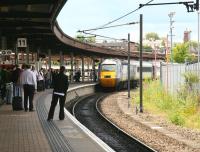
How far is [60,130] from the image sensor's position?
16.9 m

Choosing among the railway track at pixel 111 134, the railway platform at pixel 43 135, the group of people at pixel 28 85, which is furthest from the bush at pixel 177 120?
the group of people at pixel 28 85

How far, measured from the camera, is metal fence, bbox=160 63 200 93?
107 feet

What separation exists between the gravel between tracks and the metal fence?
3.79 metres

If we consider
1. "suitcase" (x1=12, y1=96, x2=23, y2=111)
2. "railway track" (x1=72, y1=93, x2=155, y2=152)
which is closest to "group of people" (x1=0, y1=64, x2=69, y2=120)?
"suitcase" (x1=12, y1=96, x2=23, y2=111)

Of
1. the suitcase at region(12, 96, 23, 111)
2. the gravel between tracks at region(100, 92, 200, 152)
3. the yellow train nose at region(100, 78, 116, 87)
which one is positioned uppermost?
the suitcase at region(12, 96, 23, 111)

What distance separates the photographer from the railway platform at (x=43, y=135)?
42.9 feet

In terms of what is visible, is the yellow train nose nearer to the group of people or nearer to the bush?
the group of people

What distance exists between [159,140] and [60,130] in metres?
3.69

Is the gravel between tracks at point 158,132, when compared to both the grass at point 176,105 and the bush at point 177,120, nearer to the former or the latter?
the bush at point 177,120

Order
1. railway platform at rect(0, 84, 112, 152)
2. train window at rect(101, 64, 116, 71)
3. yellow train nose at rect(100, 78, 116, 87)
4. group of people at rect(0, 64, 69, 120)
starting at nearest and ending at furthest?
railway platform at rect(0, 84, 112, 152) → group of people at rect(0, 64, 69, 120) → yellow train nose at rect(100, 78, 116, 87) → train window at rect(101, 64, 116, 71)

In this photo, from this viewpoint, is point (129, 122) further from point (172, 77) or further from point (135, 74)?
point (135, 74)

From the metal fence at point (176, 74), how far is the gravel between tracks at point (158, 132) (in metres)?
3.79

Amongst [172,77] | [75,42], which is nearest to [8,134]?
[172,77]

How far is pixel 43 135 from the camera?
606 inches
